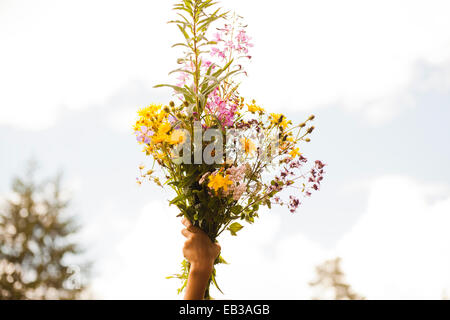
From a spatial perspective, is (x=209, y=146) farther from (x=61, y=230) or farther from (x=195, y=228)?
(x=61, y=230)

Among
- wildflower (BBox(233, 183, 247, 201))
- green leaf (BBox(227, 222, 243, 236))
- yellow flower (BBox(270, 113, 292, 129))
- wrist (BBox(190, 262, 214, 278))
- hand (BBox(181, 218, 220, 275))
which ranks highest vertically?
yellow flower (BBox(270, 113, 292, 129))

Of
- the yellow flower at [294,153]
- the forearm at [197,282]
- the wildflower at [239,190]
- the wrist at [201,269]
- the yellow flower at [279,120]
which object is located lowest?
the forearm at [197,282]

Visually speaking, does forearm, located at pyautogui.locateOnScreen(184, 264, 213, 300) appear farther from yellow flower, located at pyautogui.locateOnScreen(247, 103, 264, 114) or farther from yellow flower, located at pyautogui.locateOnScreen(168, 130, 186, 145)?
yellow flower, located at pyautogui.locateOnScreen(247, 103, 264, 114)

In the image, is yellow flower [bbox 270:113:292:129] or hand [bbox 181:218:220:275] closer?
hand [bbox 181:218:220:275]

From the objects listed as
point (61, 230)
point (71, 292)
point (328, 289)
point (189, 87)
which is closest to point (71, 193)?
point (61, 230)

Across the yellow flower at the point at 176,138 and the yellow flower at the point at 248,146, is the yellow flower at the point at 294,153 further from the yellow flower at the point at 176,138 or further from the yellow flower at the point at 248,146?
the yellow flower at the point at 176,138

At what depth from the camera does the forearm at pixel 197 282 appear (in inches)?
47.7

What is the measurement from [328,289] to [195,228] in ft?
16.8

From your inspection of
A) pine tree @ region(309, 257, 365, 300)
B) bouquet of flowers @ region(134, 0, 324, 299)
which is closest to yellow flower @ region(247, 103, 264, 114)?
bouquet of flowers @ region(134, 0, 324, 299)

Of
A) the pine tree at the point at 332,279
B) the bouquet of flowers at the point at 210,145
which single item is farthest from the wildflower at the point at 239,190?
the pine tree at the point at 332,279

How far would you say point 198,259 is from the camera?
4.13 feet

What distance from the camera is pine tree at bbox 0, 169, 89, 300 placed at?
8320mm

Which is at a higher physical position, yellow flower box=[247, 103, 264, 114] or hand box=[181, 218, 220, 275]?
yellow flower box=[247, 103, 264, 114]

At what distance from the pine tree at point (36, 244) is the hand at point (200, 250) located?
7678mm
